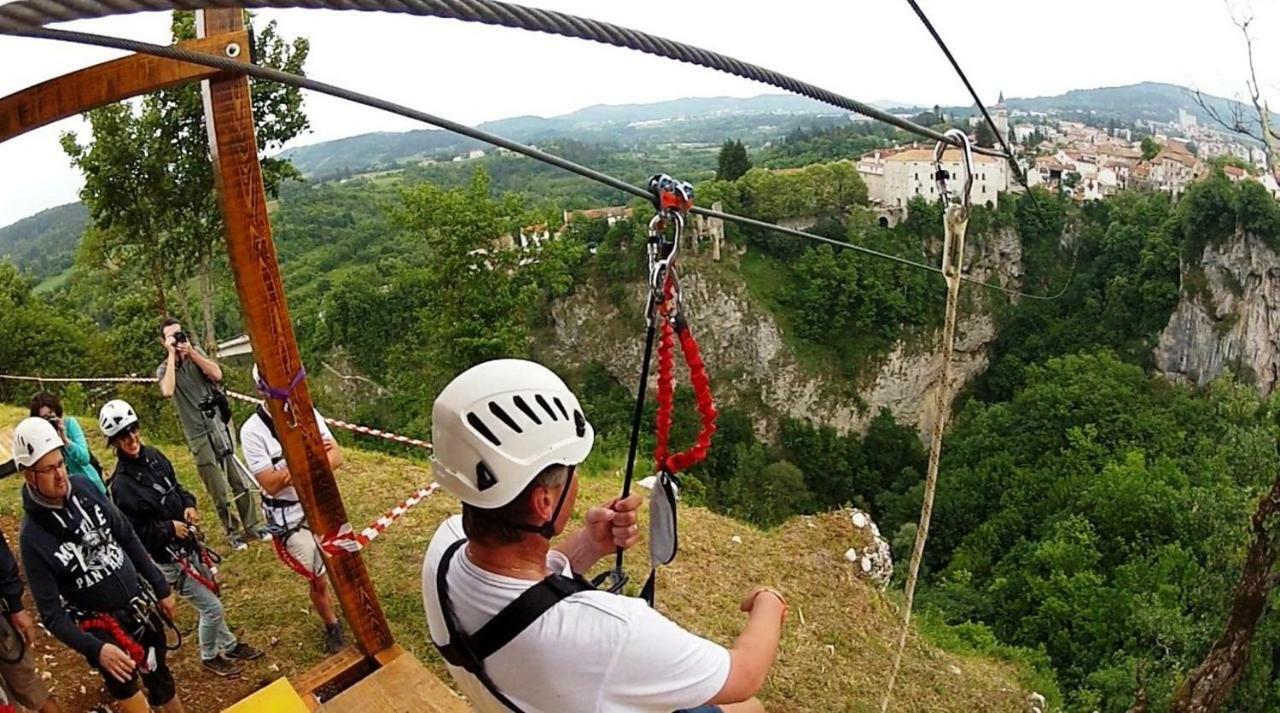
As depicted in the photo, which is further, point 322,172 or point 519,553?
point 322,172

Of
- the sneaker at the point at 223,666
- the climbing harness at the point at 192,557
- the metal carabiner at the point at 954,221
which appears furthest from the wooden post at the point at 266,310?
the metal carabiner at the point at 954,221

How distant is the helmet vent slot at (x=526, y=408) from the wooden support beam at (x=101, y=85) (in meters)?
1.50

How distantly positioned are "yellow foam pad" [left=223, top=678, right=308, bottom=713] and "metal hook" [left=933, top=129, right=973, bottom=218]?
2921 millimetres

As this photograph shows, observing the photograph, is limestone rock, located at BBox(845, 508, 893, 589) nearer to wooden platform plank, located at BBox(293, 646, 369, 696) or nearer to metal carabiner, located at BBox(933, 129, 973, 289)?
wooden platform plank, located at BBox(293, 646, 369, 696)

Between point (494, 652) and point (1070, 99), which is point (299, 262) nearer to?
point (494, 652)

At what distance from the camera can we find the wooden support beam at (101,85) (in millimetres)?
2023

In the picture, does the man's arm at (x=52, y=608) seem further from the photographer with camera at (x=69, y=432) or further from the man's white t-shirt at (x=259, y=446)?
the photographer with camera at (x=69, y=432)

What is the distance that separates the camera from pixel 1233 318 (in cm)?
4441

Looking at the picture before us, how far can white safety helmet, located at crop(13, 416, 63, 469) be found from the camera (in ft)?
9.13

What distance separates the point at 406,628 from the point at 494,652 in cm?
380

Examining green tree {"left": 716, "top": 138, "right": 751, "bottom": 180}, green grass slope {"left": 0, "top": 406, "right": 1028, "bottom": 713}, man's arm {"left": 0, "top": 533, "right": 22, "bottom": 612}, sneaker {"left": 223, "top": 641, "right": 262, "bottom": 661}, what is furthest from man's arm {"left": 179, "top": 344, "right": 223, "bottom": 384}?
green tree {"left": 716, "top": 138, "right": 751, "bottom": 180}

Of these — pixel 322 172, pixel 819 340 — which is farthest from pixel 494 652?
pixel 322 172

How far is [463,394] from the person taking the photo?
4.99ft

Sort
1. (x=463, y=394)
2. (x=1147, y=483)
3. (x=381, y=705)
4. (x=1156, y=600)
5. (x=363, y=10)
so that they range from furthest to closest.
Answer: (x=1147, y=483)
(x=1156, y=600)
(x=381, y=705)
(x=463, y=394)
(x=363, y=10)
